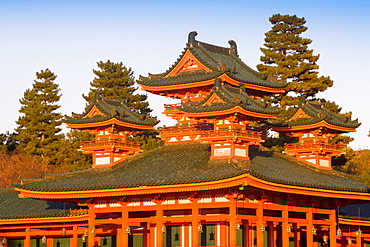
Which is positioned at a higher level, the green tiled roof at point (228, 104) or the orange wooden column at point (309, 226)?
the green tiled roof at point (228, 104)

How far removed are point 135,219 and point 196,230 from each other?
4.38m

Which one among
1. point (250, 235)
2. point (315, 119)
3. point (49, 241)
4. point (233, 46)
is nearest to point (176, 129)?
point (315, 119)

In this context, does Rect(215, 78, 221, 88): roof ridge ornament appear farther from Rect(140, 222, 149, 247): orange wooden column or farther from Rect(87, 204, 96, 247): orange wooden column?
Rect(87, 204, 96, 247): orange wooden column

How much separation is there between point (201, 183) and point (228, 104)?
16.5 ft

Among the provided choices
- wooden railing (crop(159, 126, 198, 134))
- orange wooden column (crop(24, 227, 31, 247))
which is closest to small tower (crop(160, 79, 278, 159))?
wooden railing (crop(159, 126, 198, 134))

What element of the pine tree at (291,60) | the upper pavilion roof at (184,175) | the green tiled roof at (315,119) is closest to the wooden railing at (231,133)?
the upper pavilion roof at (184,175)

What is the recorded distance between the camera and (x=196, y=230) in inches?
1551

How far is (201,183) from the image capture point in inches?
1502

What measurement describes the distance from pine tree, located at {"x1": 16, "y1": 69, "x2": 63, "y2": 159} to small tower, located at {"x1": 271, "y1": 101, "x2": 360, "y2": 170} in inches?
1634

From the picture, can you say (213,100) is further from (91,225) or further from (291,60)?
(291,60)

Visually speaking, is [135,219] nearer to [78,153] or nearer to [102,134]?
[102,134]

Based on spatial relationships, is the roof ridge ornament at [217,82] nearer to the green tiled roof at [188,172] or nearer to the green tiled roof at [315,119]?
the green tiled roof at [188,172]

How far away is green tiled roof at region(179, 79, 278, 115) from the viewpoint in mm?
40719

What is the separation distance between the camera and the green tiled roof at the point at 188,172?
1563 inches
